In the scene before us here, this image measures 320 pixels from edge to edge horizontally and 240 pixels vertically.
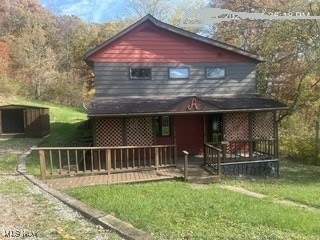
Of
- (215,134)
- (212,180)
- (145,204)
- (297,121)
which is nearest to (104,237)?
(145,204)

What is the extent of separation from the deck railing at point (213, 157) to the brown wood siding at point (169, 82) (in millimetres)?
3081

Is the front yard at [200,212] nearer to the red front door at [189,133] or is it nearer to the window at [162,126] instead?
the window at [162,126]

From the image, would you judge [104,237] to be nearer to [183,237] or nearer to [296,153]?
[183,237]

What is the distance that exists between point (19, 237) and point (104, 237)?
1302 millimetres

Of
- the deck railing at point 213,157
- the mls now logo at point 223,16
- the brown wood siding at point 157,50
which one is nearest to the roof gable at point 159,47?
the brown wood siding at point 157,50

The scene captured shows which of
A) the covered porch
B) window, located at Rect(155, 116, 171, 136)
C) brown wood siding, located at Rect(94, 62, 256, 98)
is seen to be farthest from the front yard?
brown wood siding, located at Rect(94, 62, 256, 98)

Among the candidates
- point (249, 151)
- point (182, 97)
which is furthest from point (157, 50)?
point (249, 151)

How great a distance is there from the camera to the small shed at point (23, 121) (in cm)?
2005

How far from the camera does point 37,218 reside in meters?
5.99

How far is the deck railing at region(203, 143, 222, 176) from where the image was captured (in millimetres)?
11930

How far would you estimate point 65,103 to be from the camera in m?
39.4

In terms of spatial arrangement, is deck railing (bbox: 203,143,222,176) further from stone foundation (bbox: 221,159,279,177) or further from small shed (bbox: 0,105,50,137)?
small shed (bbox: 0,105,50,137)

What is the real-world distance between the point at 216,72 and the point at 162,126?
11.8 ft

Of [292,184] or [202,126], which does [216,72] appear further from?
[292,184]
